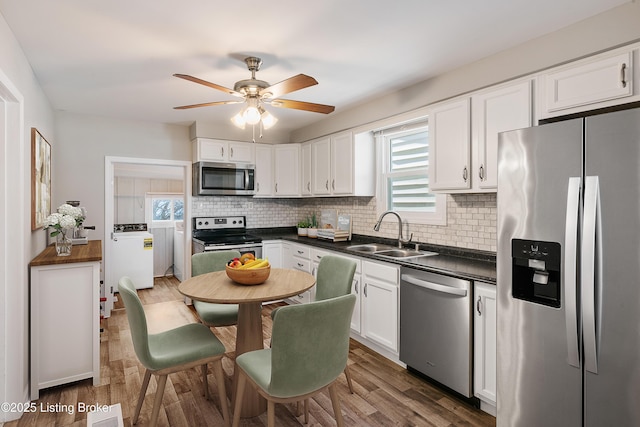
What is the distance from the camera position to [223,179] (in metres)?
4.54

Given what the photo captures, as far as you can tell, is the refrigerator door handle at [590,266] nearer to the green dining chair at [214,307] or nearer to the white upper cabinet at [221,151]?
the green dining chair at [214,307]

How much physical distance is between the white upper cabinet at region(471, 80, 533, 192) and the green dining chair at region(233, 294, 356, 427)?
4.84ft

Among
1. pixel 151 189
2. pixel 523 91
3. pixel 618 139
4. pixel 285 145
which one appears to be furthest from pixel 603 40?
pixel 151 189

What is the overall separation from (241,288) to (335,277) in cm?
81

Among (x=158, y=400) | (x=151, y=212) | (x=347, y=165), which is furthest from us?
(x=151, y=212)

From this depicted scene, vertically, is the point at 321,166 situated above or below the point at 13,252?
above

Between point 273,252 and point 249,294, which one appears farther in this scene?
point 273,252

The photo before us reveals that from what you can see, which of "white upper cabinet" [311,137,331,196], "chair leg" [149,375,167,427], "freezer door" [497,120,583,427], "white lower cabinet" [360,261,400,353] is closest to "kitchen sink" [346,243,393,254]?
"white lower cabinet" [360,261,400,353]

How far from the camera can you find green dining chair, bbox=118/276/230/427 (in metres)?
1.83

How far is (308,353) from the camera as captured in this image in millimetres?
1599

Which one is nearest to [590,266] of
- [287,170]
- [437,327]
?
[437,327]

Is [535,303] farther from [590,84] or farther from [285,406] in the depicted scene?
[285,406]

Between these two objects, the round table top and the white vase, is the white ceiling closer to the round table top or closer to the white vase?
the white vase

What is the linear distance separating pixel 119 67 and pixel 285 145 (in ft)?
7.95
